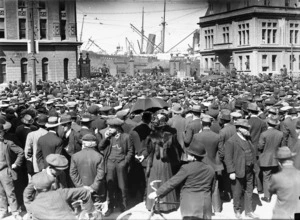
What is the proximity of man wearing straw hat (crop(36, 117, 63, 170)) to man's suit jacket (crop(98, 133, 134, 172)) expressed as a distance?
0.80 m

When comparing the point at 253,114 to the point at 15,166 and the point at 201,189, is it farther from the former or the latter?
the point at 15,166

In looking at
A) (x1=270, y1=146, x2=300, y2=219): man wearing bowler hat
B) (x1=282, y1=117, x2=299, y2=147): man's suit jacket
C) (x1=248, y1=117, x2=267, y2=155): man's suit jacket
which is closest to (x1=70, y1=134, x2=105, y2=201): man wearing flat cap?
(x1=270, y1=146, x2=300, y2=219): man wearing bowler hat

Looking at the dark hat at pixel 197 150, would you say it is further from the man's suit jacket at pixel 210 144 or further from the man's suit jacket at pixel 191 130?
the man's suit jacket at pixel 191 130

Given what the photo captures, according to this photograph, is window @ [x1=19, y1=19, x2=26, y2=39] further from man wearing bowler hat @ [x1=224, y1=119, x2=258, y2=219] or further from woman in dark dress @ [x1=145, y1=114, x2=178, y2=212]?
man wearing bowler hat @ [x1=224, y1=119, x2=258, y2=219]

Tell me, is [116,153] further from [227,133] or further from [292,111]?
[292,111]

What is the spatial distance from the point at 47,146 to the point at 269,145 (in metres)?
4.47

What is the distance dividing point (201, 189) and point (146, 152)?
2.45 metres

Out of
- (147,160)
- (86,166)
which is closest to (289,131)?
(147,160)

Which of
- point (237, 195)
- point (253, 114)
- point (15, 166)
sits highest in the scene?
point (253, 114)

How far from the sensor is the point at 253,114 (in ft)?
32.7

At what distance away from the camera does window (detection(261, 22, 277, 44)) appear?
51.3 metres

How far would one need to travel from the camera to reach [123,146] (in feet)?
26.8

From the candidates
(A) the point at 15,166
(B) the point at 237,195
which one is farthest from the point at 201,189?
(A) the point at 15,166

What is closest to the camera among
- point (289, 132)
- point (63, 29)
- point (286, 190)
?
point (286, 190)
